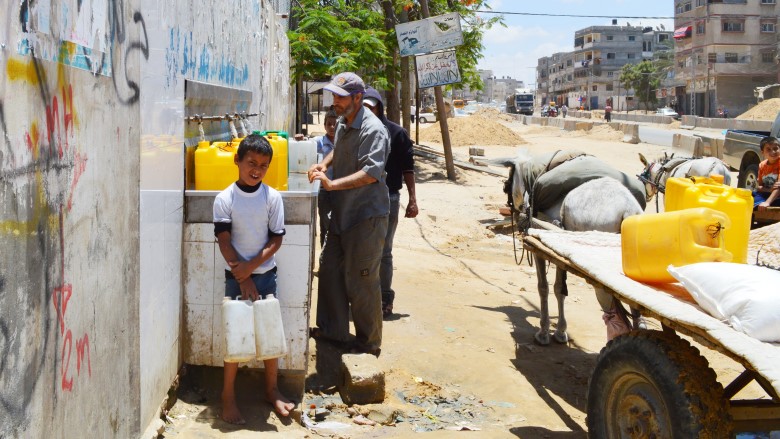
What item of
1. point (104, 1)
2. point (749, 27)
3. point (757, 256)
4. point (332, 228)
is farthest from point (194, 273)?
point (749, 27)

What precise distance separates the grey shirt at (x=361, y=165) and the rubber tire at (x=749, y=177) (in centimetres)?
1281

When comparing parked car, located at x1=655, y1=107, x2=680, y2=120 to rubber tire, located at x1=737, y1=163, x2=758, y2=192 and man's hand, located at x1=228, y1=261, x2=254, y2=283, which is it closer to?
rubber tire, located at x1=737, y1=163, x2=758, y2=192

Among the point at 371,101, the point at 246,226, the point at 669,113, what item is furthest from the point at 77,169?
the point at 669,113

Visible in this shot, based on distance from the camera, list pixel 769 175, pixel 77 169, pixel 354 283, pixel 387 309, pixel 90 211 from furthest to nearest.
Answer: pixel 769 175, pixel 387 309, pixel 354 283, pixel 90 211, pixel 77 169

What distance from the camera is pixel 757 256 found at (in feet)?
15.9

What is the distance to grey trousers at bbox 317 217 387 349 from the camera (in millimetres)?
5781

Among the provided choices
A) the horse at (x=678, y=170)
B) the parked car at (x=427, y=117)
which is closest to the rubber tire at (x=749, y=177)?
the horse at (x=678, y=170)

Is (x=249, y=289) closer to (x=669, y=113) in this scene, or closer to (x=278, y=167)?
(x=278, y=167)

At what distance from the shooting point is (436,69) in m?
16.1

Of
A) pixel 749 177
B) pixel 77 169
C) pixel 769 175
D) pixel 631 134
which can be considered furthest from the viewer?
pixel 631 134

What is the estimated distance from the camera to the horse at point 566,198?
22.9 feet

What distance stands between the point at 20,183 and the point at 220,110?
13.7 ft

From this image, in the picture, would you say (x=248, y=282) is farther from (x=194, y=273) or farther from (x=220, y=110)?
(x=220, y=110)

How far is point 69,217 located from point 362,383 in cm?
273
